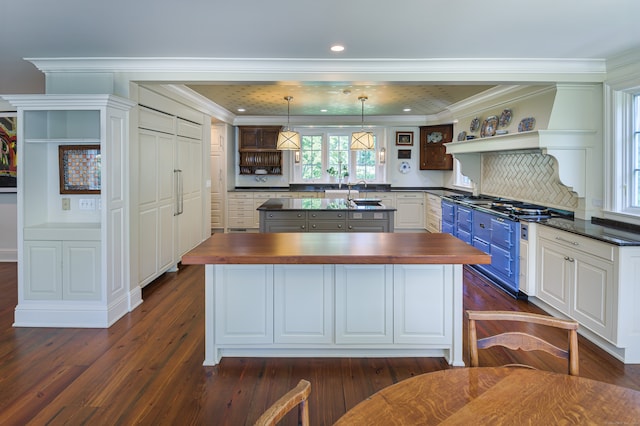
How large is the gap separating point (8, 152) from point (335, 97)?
502cm

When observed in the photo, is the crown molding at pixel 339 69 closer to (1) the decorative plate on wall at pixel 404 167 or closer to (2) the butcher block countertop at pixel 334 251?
(2) the butcher block countertop at pixel 334 251

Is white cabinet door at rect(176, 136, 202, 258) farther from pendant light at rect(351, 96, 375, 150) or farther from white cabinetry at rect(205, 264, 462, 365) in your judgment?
white cabinetry at rect(205, 264, 462, 365)

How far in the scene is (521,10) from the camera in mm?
2734

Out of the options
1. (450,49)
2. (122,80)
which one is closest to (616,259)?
(450,49)

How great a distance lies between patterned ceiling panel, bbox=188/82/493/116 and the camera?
19.2ft

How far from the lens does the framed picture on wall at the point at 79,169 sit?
387cm

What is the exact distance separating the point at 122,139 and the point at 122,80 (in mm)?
596

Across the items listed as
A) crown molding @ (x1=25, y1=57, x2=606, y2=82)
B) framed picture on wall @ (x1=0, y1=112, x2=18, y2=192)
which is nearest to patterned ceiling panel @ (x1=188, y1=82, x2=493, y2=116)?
crown molding @ (x1=25, y1=57, x2=606, y2=82)

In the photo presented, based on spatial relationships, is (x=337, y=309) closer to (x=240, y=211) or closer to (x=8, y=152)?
(x=8, y=152)

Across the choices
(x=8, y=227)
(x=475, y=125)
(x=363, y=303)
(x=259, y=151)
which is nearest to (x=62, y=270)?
(x=363, y=303)

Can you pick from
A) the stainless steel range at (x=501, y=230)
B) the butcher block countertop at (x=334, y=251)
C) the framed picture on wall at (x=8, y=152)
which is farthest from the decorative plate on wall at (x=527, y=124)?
the framed picture on wall at (x=8, y=152)

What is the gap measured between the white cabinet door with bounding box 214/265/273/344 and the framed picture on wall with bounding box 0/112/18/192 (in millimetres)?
5078

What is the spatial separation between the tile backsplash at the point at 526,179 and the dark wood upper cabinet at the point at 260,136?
14.5ft

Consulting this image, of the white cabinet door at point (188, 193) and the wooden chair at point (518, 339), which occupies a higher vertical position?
the white cabinet door at point (188, 193)
